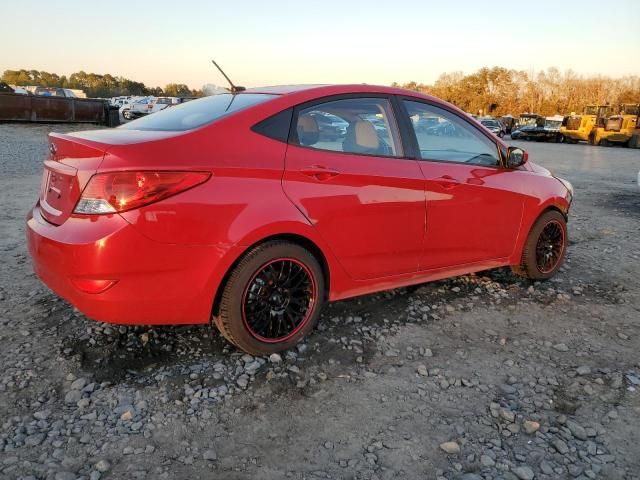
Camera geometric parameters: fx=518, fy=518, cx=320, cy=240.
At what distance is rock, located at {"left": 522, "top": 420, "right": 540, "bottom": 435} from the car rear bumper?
180 centimetres

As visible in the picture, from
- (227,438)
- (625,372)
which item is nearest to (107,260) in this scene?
(227,438)

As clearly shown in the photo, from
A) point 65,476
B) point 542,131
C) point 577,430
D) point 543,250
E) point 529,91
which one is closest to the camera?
point 65,476

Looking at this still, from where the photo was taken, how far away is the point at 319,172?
3.19 m

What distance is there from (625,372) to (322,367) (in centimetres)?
190

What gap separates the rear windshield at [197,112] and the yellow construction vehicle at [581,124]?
3797 cm

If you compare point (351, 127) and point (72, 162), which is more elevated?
point (351, 127)

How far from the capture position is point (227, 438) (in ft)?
8.14

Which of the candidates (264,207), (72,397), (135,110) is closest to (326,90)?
(264,207)

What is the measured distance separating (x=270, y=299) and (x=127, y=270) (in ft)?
2.89

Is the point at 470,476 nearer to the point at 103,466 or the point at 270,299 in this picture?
the point at 270,299

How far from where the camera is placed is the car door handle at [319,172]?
10.3 ft

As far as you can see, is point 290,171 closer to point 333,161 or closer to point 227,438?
point 333,161

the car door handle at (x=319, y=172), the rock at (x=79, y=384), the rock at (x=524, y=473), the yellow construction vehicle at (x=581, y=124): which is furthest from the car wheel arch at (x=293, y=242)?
the yellow construction vehicle at (x=581, y=124)

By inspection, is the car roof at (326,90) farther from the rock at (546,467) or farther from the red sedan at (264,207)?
the rock at (546,467)
